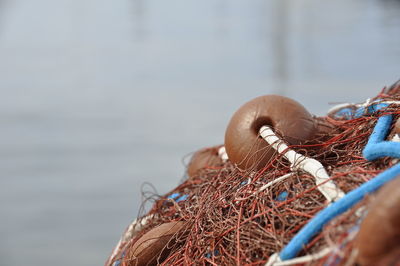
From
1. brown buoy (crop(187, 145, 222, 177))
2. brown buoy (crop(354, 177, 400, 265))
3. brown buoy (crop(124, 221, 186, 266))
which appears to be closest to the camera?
brown buoy (crop(354, 177, 400, 265))

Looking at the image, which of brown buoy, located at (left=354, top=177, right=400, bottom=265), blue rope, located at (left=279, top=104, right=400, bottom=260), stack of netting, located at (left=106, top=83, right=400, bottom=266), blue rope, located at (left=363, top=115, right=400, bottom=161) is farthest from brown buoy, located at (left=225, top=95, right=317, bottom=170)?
brown buoy, located at (left=354, top=177, right=400, bottom=265)

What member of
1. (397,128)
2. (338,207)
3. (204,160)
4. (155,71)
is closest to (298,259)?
(338,207)

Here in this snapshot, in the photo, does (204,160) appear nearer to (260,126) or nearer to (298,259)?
(260,126)

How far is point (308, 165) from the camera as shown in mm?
1636

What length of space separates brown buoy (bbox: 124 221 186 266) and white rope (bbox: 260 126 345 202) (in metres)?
0.45

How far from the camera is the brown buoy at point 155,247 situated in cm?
187

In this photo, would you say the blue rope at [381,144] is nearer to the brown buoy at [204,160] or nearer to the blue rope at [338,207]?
the blue rope at [338,207]

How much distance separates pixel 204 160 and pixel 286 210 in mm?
1112

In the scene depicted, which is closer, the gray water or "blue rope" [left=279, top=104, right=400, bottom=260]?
"blue rope" [left=279, top=104, right=400, bottom=260]

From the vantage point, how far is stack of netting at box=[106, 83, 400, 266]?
1281 millimetres

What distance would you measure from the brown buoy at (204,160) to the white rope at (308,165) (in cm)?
61

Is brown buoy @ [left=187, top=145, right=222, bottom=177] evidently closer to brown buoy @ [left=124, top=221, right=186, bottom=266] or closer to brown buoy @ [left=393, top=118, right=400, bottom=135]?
brown buoy @ [left=124, top=221, right=186, bottom=266]

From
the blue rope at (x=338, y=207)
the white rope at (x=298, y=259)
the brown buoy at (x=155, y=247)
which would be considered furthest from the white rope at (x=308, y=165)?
the brown buoy at (x=155, y=247)

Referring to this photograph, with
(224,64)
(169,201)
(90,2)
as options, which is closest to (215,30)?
(224,64)
